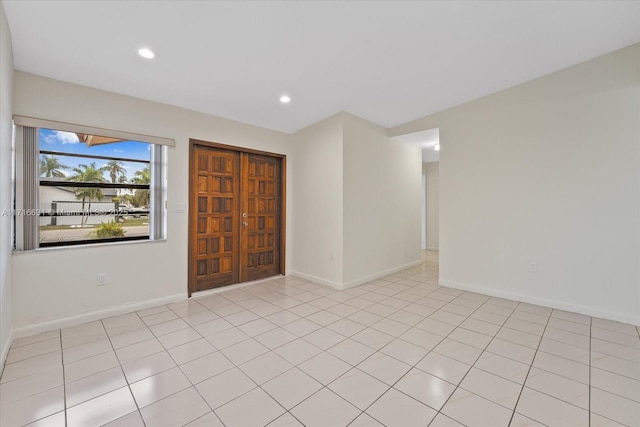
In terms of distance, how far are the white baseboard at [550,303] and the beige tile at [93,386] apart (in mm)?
4057

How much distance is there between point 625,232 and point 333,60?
3.56m

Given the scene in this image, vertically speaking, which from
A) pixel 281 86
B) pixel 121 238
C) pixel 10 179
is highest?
pixel 281 86

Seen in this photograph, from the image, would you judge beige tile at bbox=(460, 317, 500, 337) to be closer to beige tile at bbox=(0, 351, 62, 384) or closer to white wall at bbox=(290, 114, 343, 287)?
white wall at bbox=(290, 114, 343, 287)

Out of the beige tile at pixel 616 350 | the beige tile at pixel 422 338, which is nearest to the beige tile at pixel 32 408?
the beige tile at pixel 422 338

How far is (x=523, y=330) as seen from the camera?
2.66m

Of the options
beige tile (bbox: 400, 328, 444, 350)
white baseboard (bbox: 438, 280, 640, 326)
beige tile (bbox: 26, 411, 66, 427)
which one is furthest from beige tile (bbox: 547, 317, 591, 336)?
beige tile (bbox: 26, 411, 66, 427)

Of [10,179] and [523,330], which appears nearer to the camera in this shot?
[10,179]

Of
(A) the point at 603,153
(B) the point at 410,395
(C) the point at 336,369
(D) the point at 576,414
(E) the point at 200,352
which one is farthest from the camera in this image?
(A) the point at 603,153

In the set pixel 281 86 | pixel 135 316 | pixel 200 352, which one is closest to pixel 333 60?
pixel 281 86

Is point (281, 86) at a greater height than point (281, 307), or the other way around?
point (281, 86)

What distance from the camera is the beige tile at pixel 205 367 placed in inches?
76.8

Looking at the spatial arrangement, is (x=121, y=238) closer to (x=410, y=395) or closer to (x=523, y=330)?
(x=410, y=395)

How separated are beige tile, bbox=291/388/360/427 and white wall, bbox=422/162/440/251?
677cm

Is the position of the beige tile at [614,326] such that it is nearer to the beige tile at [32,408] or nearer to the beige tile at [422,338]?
the beige tile at [422,338]
